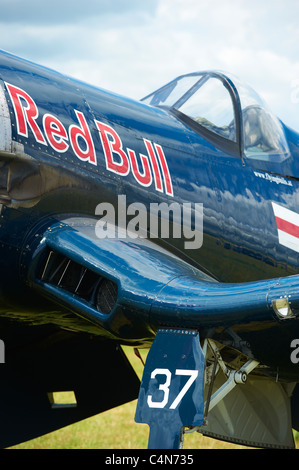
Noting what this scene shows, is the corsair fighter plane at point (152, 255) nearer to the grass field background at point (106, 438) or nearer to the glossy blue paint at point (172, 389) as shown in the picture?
the glossy blue paint at point (172, 389)

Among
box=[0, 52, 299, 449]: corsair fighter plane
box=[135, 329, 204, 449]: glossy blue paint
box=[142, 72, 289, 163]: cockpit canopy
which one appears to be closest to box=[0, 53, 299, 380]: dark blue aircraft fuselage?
box=[0, 52, 299, 449]: corsair fighter plane

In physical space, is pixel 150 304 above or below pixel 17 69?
below

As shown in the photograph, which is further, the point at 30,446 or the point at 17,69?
the point at 30,446

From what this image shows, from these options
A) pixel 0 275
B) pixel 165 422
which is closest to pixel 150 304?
pixel 165 422

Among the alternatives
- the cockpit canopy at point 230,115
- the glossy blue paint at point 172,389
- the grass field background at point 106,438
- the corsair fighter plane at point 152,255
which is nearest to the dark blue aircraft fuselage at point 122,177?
the corsair fighter plane at point 152,255

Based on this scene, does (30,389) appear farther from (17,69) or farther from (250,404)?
(17,69)

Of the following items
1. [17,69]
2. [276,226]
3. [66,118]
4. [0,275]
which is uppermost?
[17,69]

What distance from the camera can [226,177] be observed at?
607cm

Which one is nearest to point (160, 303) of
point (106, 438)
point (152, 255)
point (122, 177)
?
point (152, 255)

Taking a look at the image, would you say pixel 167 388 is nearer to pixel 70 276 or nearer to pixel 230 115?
pixel 70 276

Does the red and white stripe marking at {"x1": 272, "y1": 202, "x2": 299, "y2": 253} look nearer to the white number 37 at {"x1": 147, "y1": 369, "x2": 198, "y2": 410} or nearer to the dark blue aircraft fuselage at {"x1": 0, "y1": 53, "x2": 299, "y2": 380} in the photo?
the dark blue aircraft fuselage at {"x1": 0, "y1": 53, "x2": 299, "y2": 380}
